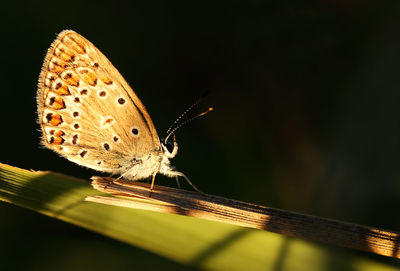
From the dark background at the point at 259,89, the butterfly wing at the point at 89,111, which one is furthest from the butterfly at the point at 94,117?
the dark background at the point at 259,89

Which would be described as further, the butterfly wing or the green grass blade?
the butterfly wing

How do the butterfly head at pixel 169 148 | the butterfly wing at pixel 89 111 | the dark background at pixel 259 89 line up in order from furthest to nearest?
the dark background at pixel 259 89 < the butterfly head at pixel 169 148 < the butterfly wing at pixel 89 111

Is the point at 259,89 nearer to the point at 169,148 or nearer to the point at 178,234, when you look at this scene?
the point at 169,148

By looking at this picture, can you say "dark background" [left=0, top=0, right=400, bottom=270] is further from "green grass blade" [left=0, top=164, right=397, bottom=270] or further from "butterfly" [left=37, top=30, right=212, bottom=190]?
"green grass blade" [left=0, top=164, right=397, bottom=270]

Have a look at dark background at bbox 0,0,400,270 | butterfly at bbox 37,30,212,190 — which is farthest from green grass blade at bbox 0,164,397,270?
dark background at bbox 0,0,400,270

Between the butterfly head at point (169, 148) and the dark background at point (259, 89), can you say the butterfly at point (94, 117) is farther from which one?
the dark background at point (259, 89)

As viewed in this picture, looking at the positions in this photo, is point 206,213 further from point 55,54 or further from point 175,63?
point 175,63
